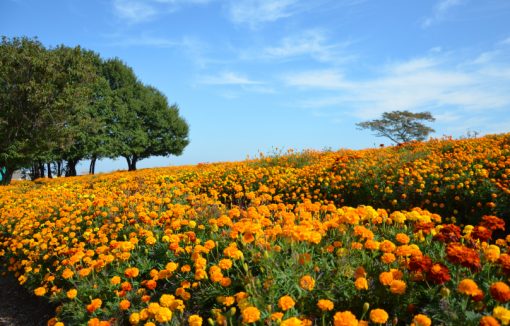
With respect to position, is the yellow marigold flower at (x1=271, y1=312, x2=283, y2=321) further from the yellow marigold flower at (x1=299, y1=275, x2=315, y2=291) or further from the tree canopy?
the tree canopy

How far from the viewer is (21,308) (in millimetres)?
5469

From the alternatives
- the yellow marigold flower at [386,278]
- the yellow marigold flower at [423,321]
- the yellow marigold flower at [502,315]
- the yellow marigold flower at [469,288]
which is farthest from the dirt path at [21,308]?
the yellow marigold flower at [502,315]

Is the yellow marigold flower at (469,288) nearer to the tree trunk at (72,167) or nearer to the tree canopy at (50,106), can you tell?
the tree canopy at (50,106)

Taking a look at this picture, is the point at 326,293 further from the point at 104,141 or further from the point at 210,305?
the point at 104,141

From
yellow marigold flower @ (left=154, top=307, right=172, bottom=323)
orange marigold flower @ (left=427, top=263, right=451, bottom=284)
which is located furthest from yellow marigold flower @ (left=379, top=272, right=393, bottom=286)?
yellow marigold flower @ (left=154, top=307, right=172, bottom=323)

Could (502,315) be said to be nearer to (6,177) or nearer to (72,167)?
(6,177)

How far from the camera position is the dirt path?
4.93 meters

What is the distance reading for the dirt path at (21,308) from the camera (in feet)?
16.2

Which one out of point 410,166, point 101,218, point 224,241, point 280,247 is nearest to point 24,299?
point 101,218

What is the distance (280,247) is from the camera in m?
3.45

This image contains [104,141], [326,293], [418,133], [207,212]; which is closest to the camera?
[326,293]

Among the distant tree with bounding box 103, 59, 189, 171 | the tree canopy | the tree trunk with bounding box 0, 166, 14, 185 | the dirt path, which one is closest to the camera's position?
the dirt path

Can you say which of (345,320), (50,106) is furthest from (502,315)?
(50,106)

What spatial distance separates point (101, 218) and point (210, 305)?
11.5 feet
